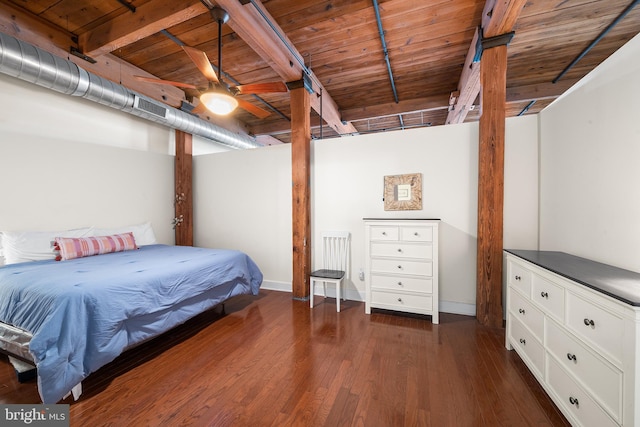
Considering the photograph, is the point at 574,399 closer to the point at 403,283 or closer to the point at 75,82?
the point at 403,283

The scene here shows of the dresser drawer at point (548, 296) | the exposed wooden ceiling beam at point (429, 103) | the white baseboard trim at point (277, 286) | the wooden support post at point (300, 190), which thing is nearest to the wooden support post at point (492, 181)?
the dresser drawer at point (548, 296)

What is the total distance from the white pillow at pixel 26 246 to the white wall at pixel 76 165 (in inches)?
7.5

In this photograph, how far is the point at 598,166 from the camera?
1851 mm

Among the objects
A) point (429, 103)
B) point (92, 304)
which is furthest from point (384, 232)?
point (429, 103)

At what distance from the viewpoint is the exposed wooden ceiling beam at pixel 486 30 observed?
81.8 inches

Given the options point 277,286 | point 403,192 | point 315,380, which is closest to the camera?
point 315,380

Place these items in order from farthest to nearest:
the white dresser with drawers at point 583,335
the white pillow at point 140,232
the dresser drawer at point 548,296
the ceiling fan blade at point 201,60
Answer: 1. the white pillow at point 140,232
2. the ceiling fan blade at point 201,60
3. the dresser drawer at point 548,296
4. the white dresser with drawers at point 583,335

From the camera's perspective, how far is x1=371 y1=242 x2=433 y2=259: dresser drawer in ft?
8.66

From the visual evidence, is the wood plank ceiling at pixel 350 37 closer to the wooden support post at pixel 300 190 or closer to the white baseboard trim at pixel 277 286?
the wooden support post at pixel 300 190

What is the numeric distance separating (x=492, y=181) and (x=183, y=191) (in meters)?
4.50

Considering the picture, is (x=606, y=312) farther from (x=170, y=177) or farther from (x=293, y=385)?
(x=170, y=177)

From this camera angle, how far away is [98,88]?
9.62 feet

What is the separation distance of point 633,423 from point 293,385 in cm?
164

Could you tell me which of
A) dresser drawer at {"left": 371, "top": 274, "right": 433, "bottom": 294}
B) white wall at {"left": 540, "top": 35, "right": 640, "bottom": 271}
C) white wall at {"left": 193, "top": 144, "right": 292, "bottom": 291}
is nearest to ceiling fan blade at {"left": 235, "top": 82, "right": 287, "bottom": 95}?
white wall at {"left": 193, "top": 144, "right": 292, "bottom": 291}
